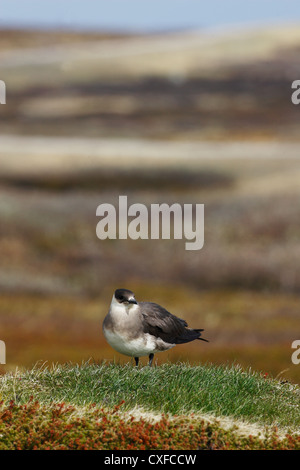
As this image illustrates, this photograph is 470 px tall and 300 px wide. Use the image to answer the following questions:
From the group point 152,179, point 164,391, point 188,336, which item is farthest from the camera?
point 152,179

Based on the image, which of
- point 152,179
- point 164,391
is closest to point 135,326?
point 164,391

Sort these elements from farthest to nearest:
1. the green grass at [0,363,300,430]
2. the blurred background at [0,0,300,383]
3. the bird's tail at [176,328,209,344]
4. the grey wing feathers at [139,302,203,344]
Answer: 1. the blurred background at [0,0,300,383]
2. the bird's tail at [176,328,209,344]
3. the grey wing feathers at [139,302,203,344]
4. the green grass at [0,363,300,430]

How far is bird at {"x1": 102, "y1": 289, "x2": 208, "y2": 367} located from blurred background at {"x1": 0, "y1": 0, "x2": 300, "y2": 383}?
83.6 inches

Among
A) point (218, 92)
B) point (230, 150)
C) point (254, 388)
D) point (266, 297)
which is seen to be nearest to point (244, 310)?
Answer: point (266, 297)

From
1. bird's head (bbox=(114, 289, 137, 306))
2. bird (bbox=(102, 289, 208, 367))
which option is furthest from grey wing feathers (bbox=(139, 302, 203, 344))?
bird's head (bbox=(114, 289, 137, 306))

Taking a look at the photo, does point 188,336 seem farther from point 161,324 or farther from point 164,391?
point 164,391

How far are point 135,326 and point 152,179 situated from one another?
219 feet

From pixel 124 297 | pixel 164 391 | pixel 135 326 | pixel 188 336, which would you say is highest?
pixel 124 297

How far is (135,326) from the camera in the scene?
42.7 feet

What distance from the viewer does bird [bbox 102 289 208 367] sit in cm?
1291

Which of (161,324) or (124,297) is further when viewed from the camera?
(161,324)

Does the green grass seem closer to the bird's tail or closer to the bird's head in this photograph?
the bird's tail

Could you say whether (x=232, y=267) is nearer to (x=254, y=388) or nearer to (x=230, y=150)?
(x=254, y=388)

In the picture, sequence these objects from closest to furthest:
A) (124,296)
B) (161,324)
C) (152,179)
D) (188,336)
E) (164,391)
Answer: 1. (164,391)
2. (124,296)
3. (161,324)
4. (188,336)
5. (152,179)
